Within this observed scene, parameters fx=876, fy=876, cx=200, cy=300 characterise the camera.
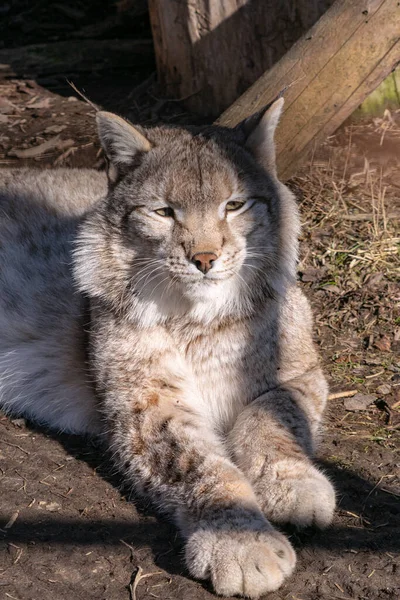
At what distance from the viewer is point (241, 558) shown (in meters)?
3.32

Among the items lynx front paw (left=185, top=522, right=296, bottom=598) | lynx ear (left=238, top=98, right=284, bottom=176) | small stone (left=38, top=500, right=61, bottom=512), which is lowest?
lynx front paw (left=185, top=522, right=296, bottom=598)

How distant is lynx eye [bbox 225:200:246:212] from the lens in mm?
3916

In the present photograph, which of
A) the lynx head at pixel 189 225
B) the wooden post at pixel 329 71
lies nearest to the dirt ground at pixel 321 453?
the wooden post at pixel 329 71

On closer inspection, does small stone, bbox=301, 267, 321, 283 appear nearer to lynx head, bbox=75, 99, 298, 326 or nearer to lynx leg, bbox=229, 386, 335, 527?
lynx head, bbox=75, 99, 298, 326

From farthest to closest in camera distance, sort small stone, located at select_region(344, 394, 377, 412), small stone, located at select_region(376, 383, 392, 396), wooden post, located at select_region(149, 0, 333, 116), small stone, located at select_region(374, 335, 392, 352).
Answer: wooden post, located at select_region(149, 0, 333, 116), small stone, located at select_region(374, 335, 392, 352), small stone, located at select_region(376, 383, 392, 396), small stone, located at select_region(344, 394, 377, 412)

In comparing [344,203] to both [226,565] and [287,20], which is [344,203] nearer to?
[287,20]

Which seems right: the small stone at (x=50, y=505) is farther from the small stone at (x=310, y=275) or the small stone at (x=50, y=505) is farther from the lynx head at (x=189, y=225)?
the small stone at (x=310, y=275)

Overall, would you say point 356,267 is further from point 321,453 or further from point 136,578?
point 136,578

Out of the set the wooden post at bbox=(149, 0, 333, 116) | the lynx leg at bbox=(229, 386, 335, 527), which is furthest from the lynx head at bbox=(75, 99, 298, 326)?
the wooden post at bbox=(149, 0, 333, 116)

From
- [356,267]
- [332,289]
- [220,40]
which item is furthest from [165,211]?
[220,40]

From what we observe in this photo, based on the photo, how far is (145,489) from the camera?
3889 millimetres

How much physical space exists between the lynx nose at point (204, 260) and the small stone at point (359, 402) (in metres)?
1.38

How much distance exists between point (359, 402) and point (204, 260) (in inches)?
57.5

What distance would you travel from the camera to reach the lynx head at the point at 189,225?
3.80 m
